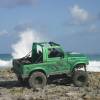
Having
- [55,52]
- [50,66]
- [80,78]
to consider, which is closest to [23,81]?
[50,66]

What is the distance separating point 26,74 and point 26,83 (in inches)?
56.9

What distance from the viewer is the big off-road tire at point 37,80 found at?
89.2 ft

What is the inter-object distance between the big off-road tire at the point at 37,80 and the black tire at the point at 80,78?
5.38 feet

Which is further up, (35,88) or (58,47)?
(58,47)

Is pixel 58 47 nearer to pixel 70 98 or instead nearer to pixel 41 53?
pixel 41 53

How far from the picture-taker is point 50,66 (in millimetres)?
27438

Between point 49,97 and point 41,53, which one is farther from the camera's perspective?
point 41,53

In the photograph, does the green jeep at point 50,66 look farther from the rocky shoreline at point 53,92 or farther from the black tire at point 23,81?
the rocky shoreline at point 53,92

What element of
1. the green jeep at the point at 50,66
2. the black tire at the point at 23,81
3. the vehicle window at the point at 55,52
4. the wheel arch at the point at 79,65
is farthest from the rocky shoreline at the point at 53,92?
the vehicle window at the point at 55,52

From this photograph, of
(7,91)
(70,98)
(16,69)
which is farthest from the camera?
(16,69)

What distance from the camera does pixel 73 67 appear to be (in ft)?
91.0

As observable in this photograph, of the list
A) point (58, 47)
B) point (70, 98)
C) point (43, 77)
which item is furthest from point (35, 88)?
point (70, 98)

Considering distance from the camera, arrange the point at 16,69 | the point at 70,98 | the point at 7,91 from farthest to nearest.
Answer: the point at 16,69, the point at 7,91, the point at 70,98

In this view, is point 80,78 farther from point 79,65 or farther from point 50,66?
point 50,66
